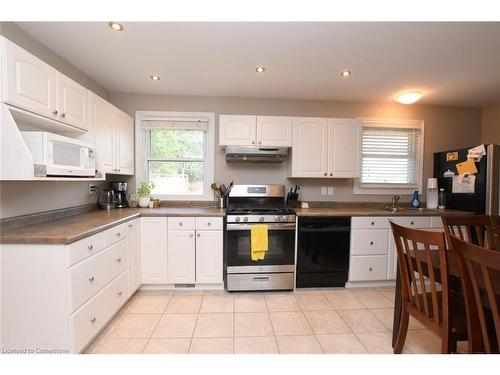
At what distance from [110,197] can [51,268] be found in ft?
4.55

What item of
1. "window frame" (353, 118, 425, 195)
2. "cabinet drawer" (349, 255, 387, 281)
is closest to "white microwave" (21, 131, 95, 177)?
"cabinet drawer" (349, 255, 387, 281)

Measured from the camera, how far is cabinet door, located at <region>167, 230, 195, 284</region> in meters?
2.40

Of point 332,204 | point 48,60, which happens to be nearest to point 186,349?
point 332,204

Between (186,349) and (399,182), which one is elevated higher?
(399,182)

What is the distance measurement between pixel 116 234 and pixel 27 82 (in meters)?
1.22

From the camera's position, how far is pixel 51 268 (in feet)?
4.47

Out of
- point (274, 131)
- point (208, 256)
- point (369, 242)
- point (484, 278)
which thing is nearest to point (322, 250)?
point (369, 242)

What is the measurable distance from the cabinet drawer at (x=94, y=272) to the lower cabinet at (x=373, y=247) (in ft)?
7.94

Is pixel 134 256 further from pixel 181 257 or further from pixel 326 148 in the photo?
pixel 326 148

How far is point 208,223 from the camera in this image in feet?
7.91

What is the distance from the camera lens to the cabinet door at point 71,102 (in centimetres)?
165
